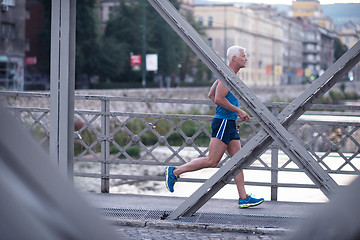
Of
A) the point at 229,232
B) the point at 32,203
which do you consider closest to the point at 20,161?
the point at 32,203

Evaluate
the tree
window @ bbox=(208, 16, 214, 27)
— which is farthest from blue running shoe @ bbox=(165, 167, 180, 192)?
window @ bbox=(208, 16, 214, 27)

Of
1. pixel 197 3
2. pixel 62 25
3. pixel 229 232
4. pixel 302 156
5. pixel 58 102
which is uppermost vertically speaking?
pixel 197 3

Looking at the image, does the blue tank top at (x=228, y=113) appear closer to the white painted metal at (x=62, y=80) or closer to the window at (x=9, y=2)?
the white painted metal at (x=62, y=80)

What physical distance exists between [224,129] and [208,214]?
0.81 metres

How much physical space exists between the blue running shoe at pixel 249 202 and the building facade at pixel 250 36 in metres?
70.2

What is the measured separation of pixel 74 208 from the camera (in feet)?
1.96

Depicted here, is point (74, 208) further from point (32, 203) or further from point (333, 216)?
point (333, 216)

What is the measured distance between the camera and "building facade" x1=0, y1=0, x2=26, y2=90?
1970 inches

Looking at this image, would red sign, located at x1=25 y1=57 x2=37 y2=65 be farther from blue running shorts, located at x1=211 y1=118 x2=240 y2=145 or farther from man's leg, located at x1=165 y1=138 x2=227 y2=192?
blue running shorts, located at x1=211 y1=118 x2=240 y2=145

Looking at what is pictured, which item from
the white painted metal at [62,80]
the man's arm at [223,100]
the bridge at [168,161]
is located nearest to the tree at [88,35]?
the bridge at [168,161]

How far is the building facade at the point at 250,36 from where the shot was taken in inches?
3263

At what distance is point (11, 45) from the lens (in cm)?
5094

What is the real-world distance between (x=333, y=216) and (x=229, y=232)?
5055 millimetres

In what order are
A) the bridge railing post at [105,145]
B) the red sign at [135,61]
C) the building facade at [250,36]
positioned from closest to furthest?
1. the bridge railing post at [105,145]
2. the red sign at [135,61]
3. the building facade at [250,36]
